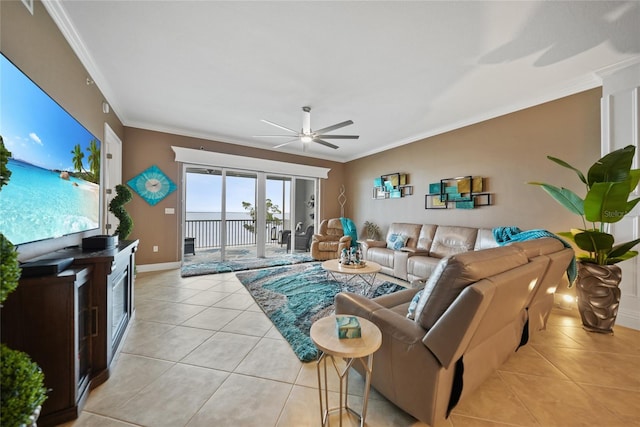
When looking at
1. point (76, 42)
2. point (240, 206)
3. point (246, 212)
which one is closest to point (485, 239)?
point (240, 206)

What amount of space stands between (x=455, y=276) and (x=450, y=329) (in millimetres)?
246

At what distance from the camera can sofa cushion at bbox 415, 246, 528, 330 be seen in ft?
3.79

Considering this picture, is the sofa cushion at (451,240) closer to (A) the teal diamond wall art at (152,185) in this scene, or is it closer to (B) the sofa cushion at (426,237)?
(B) the sofa cushion at (426,237)

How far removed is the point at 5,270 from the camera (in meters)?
0.79

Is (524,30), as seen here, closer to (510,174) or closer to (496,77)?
(496,77)

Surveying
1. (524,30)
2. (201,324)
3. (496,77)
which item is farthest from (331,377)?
(496,77)

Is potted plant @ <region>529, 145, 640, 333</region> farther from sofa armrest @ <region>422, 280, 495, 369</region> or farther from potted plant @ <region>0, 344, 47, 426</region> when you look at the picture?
potted plant @ <region>0, 344, 47, 426</region>

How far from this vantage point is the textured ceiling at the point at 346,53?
184cm

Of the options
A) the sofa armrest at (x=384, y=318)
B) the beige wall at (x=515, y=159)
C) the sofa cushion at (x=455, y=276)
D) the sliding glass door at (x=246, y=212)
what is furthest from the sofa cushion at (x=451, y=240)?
the sliding glass door at (x=246, y=212)

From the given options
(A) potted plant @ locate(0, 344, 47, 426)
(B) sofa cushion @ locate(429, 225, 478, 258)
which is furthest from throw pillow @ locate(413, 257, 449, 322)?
(B) sofa cushion @ locate(429, 225, 478, 258)

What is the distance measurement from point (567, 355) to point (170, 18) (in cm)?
428

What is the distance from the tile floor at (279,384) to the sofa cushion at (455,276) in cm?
64

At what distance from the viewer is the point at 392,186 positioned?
5.32 metres

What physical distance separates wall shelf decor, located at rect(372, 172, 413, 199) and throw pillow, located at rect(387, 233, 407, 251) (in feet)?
3.19
